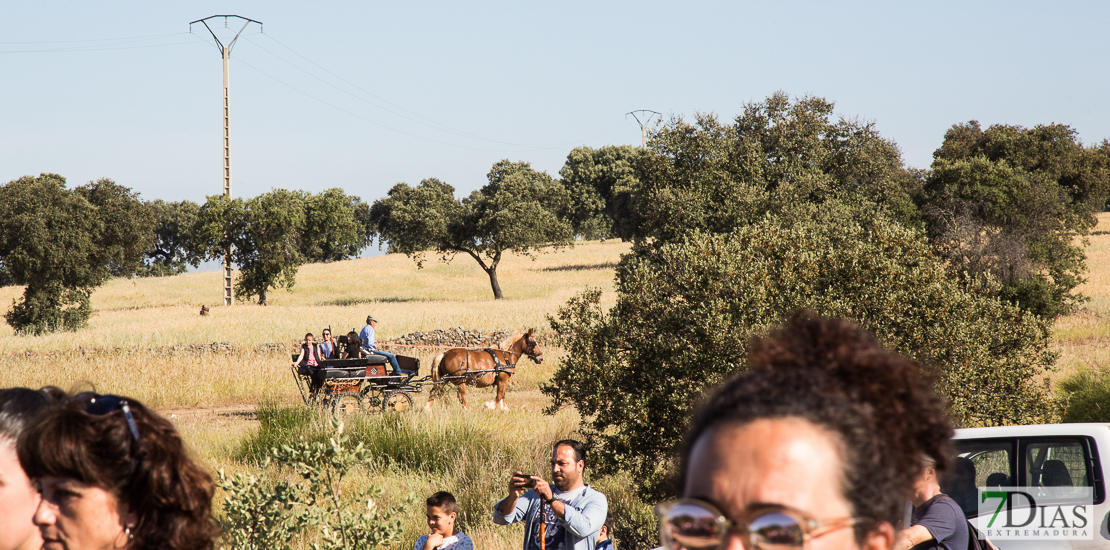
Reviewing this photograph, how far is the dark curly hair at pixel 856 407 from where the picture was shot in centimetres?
115

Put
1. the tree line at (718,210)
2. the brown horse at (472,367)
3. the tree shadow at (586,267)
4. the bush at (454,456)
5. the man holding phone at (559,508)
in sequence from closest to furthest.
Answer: the man holding phone at (559,508), the bush at (454,456), the brown horse at (472,367), the tree line at (718,210), the tree shadow at (586,267)

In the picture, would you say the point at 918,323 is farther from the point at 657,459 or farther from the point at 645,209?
the point at 645,209

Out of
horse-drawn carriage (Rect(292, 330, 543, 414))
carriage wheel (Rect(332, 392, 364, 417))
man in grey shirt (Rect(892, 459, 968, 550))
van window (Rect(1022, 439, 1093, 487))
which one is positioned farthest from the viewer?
horse-drawn carriage (Rect(292, 330, 543, 414))

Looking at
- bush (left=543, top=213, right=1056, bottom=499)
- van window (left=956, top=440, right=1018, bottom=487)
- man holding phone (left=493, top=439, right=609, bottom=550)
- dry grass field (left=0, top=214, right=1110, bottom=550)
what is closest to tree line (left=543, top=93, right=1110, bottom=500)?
bush (left=543, top=213, right=1056, bottom=499)

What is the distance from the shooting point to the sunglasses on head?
1979 millimetres

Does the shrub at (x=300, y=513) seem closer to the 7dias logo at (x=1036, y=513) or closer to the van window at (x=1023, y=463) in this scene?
the van window at (x=1023, y=463)

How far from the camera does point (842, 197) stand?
21547 millimetres

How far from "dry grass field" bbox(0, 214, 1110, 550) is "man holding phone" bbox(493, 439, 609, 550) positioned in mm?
898

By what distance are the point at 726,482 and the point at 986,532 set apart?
5.56 metres

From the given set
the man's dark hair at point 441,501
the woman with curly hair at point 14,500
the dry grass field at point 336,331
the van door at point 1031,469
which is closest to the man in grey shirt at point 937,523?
the van door at point 1031,469

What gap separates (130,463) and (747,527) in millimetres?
1551

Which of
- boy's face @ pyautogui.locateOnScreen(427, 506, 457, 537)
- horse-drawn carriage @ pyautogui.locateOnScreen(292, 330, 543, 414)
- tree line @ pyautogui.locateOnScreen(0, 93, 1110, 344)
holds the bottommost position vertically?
horse-drawn carriage @ pyautogui.locateOnScreen(292, 330, 543, 414)

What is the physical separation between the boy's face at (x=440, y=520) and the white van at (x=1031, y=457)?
3.53m

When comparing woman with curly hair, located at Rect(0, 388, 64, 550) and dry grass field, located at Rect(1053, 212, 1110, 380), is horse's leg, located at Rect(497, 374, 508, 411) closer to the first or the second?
dry grass field, located at Rect(1053, 212, 1110, 380)
